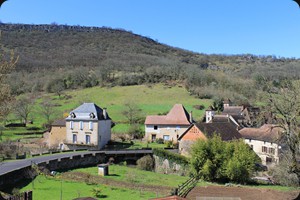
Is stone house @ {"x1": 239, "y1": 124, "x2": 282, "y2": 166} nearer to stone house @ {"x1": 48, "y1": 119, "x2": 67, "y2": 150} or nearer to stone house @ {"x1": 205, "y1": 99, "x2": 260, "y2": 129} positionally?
stone house @ {"x1": 205, "y1": 99, "x2": 260, "y2": 129}

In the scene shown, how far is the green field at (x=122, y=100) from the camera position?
2650 inches

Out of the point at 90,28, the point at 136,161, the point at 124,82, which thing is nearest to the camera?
the point at 136,161

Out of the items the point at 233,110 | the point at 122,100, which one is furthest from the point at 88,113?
the point at 122,100

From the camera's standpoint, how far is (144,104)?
2913 inches

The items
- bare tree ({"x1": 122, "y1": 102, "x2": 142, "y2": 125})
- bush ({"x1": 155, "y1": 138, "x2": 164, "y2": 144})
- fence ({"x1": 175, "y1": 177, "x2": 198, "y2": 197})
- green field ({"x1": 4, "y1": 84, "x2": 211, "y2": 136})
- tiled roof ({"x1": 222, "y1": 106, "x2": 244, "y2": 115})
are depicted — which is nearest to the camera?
fence ({"x1": 175, "y1": 177, "x2": 198, "y2": 197})

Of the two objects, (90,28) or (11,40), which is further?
(90,28)

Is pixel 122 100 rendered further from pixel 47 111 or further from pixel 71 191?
pixel 71 191

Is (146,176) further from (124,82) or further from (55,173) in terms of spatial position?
(124,82)

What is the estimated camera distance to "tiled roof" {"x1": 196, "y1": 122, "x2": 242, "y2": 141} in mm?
39656

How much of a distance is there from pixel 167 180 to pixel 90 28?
149 metres

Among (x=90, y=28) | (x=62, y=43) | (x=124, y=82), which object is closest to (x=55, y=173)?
(x=124, y=82)

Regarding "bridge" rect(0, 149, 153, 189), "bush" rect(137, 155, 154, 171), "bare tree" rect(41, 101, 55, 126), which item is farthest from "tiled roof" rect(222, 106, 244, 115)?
"bare tree" rect(41, 101, 55, 126)

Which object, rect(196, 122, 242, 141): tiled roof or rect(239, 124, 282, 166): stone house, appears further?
rect(196, 122, 242, 141): tiled roof

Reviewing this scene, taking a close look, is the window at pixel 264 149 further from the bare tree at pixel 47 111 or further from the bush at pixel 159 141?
the bare tree at pixel 47 111
